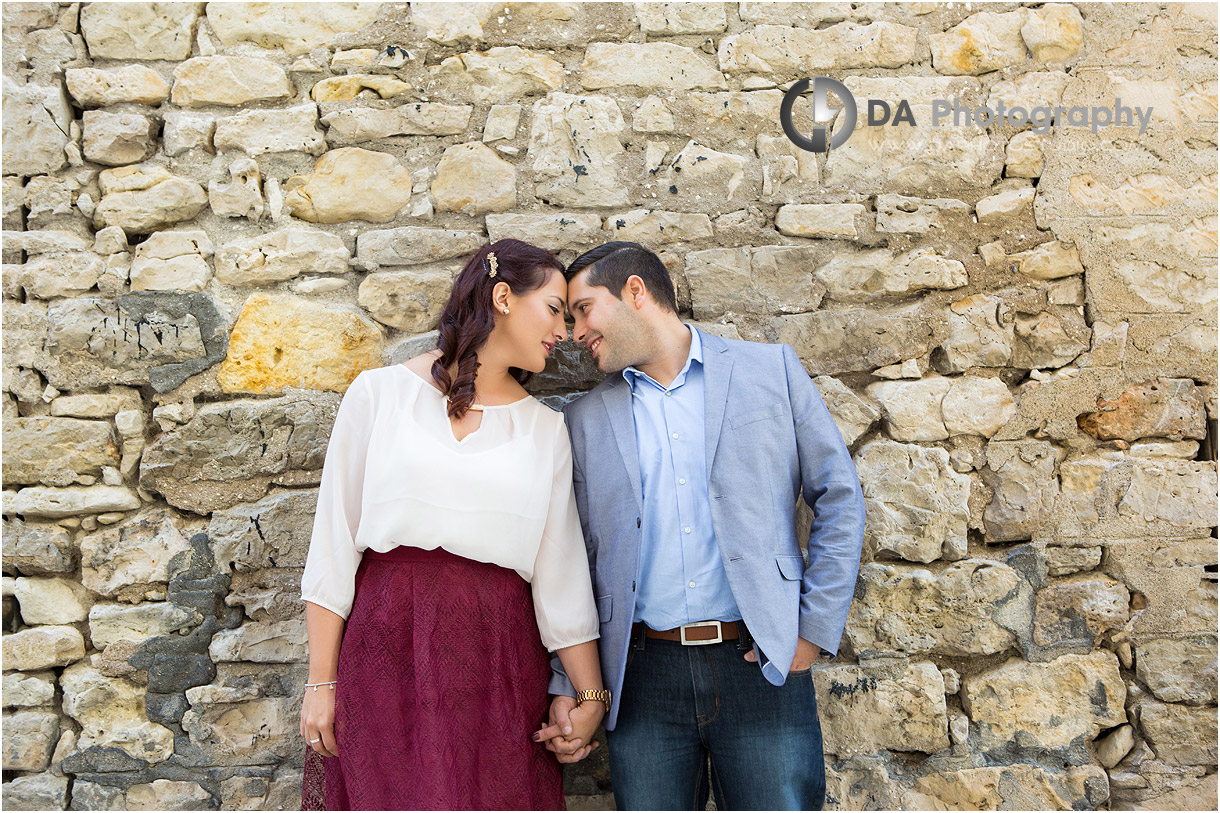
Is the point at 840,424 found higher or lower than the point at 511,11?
lower

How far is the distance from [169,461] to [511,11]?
5.76 feet

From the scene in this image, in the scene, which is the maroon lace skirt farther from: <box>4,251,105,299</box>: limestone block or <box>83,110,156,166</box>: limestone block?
<box>83,110,156,166</box>: limestone block

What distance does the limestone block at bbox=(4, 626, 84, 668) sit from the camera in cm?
224

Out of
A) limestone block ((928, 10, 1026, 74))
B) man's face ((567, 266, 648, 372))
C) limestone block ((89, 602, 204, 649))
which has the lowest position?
limestone block ((89, 602, 204, 649))

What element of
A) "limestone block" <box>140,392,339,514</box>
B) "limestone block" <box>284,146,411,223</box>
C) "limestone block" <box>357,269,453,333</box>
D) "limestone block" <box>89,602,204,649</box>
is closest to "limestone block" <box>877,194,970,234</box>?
"limestone block" <box>357,269,453,333</box>

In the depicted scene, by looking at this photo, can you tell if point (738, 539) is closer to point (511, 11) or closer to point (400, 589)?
point (400, 589)

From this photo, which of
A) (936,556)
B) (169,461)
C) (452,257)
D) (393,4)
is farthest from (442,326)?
(936,556)

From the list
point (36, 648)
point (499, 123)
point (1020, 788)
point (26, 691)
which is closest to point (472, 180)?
point (499, 123)

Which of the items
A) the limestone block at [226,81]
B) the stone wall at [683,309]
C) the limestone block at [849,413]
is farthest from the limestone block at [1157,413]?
A: the limestone block at [226,81]

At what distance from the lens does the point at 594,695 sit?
193cm

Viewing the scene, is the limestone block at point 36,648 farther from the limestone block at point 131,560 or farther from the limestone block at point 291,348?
the limestone block at point 291,348

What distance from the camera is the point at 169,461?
2.30m

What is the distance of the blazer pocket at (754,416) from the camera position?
197 cm

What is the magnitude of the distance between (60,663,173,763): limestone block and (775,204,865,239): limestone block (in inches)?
95.3
